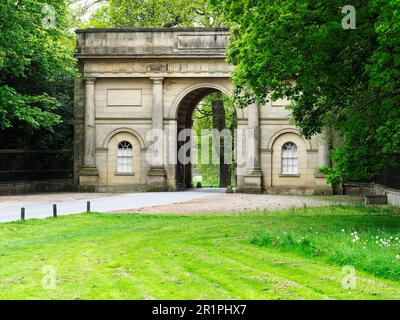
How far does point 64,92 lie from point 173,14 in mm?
11491

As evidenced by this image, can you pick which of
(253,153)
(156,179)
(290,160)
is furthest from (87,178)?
(290,160)

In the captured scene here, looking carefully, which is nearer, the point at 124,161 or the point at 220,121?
the point at 124,161

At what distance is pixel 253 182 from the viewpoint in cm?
3653

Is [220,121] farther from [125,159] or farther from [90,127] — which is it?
[90,127]

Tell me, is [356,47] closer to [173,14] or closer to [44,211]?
[44,211]

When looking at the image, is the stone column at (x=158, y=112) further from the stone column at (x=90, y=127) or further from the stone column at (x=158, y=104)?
the stone column at (x=90, y=127)

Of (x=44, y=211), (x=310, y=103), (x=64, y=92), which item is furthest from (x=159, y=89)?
(x=310, y=103)

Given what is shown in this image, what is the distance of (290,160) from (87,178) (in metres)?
11.9

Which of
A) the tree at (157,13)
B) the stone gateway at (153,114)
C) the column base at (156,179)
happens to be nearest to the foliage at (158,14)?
the tree at (157,13)

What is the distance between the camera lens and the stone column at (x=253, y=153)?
120ft

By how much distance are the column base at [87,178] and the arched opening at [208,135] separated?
502 cm

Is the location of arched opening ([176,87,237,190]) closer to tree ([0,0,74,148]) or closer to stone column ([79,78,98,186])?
stone column ([79,78,98,186])

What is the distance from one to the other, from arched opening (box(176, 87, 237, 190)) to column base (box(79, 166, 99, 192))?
5021 millimetres

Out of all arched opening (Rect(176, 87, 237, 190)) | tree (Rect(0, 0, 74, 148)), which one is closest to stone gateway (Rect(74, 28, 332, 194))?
arched opening (Rect(176, 87, 237, 190))
